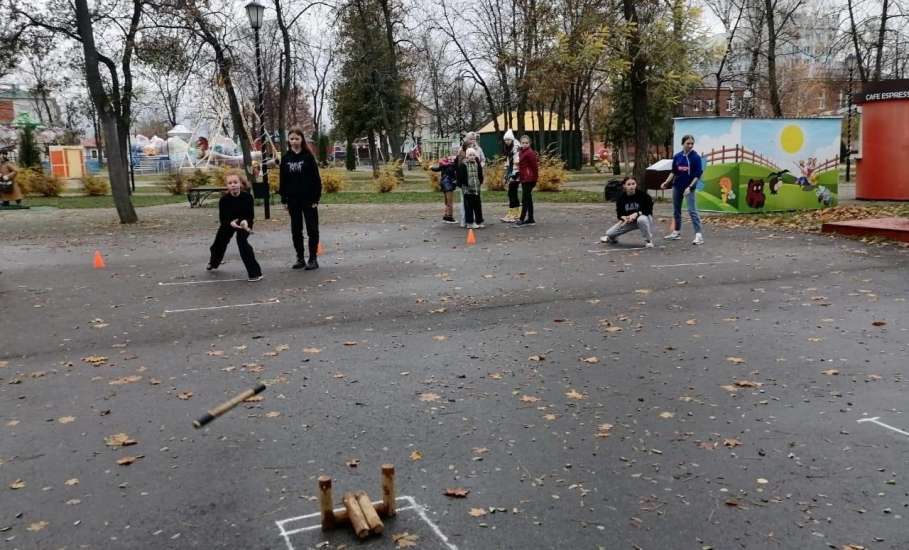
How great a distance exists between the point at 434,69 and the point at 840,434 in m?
55.4

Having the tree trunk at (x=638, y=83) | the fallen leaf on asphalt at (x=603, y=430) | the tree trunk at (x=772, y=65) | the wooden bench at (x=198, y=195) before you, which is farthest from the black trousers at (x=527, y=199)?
the tree trunk at (x=772, y=65)

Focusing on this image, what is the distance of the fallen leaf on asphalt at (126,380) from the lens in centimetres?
598

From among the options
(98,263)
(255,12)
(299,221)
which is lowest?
(98,263)

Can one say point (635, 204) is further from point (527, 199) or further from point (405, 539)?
point (405, 539)

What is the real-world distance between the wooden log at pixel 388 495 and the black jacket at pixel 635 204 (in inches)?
379

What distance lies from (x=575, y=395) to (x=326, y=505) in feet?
7.94

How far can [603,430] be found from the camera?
480 cm

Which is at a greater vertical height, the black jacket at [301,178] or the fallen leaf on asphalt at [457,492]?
the black jacket at [301,178]

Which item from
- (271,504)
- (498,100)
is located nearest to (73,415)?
(271,504)

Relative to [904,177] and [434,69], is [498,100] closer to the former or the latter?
[434,69]

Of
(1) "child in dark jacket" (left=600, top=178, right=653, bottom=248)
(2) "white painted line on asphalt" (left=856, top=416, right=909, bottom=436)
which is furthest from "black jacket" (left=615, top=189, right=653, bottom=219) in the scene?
(2) "white painted line on asphalt" (left=856, top=416, right=909, bottom=436)

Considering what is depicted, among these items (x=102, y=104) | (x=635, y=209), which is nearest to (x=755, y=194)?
(x=635, y=209)

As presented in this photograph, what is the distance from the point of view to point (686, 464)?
4.27 meters

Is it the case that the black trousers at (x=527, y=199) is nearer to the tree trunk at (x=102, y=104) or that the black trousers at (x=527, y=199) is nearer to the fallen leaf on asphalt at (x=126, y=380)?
the tree trunk at (x=102, y=104)
